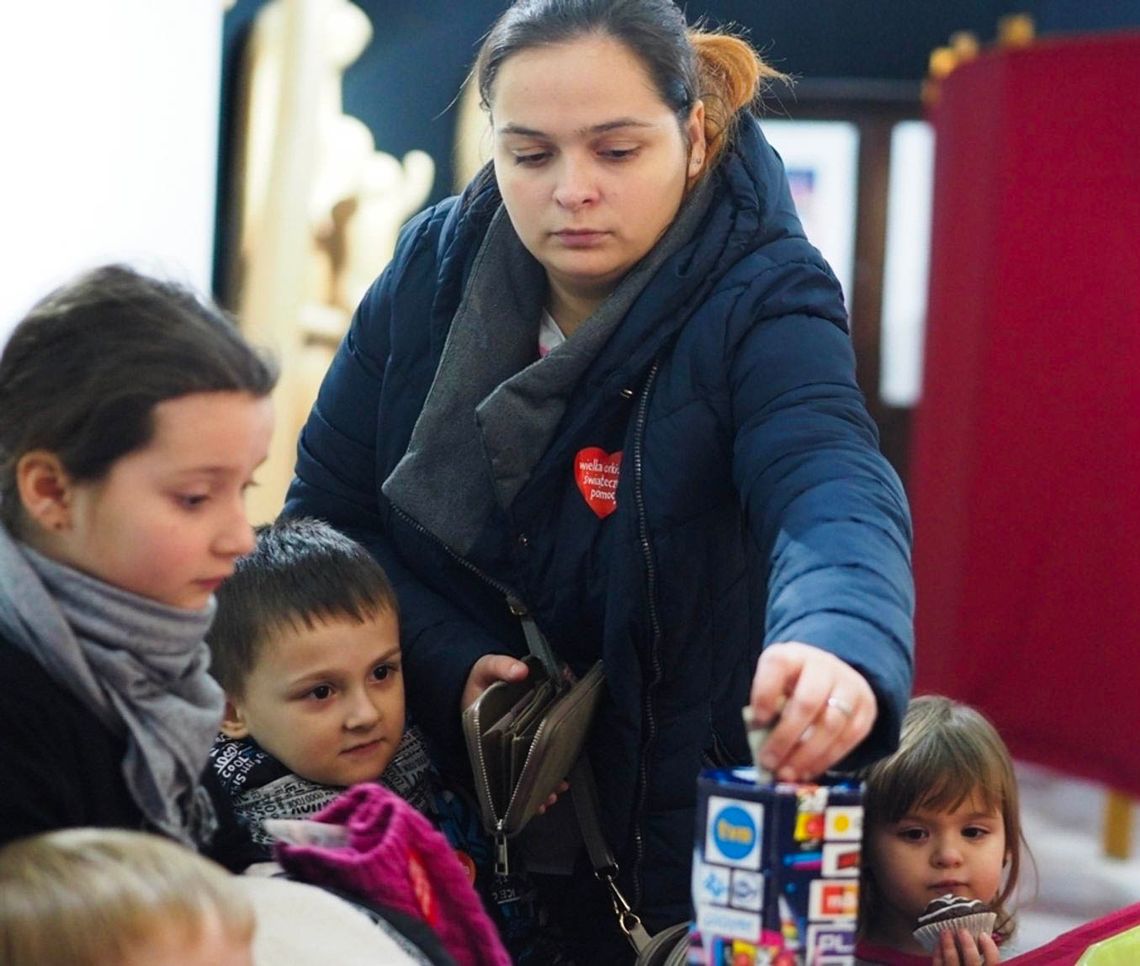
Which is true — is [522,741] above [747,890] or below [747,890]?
below

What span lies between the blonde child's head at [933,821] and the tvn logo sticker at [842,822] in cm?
66

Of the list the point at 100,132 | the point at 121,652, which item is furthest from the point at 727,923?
the point at 100,132

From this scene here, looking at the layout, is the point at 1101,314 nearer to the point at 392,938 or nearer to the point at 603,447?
the point at 603,447

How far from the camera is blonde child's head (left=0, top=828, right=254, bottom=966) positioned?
1.15 meters

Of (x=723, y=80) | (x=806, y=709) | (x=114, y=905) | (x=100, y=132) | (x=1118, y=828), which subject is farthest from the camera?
(x=1118, y=828)

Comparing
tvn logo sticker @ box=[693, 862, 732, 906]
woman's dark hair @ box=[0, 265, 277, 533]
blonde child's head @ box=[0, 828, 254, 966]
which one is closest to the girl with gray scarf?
woman's dark hair @ box=[0, 265, 277, 533]

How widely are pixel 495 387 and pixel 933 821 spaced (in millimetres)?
671

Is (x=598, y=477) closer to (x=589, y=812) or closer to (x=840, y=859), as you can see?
(x=589, y=812)

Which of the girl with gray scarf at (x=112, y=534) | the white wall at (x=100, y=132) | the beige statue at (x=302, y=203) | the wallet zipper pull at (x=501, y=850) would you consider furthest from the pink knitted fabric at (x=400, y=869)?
the beige statue at (x=302, y=203)

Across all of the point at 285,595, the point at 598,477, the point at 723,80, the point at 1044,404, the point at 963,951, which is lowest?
the point at 1044,404

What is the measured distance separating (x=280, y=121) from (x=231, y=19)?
571mm

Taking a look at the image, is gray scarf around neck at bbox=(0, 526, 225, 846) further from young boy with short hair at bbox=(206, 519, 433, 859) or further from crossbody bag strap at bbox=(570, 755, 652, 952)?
crossbody bag strap at bbox=(570, 755, 652, 952)

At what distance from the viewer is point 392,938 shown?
1.42 meters

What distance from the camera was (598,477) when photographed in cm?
186
